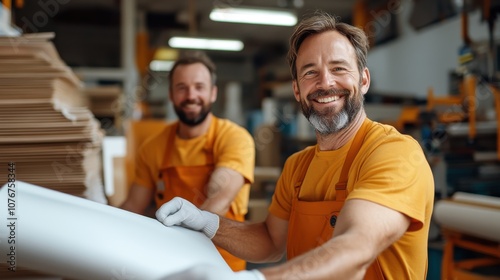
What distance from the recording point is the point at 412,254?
4.33ft

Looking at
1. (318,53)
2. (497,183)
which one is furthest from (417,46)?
(318,53)

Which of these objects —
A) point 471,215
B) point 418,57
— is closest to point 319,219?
point 471,215

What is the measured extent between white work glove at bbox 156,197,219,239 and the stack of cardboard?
43 cm

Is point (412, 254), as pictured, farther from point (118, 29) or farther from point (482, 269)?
point (118, 29)

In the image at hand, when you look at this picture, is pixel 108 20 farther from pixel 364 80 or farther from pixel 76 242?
pixel 76 242

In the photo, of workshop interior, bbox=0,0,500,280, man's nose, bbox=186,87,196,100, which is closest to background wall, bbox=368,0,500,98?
workshop interior, bbox=0,0,500,280

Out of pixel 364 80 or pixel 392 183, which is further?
A: pixel 364 80

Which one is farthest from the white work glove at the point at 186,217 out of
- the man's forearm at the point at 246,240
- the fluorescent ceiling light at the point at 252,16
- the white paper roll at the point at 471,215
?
the fluorescent ceiling light at the point at 252,16

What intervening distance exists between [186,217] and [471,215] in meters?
2.12

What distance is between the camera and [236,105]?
805 cm

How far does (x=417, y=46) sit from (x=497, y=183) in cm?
507

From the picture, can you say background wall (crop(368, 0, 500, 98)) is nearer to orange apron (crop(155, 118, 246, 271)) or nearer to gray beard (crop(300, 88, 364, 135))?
orange apron (crop(155, 118, 246, 271))

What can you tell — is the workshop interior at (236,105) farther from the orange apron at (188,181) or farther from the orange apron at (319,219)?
the orange apron at (319,219)

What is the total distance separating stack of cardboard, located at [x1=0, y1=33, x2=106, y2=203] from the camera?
152 centimetres
